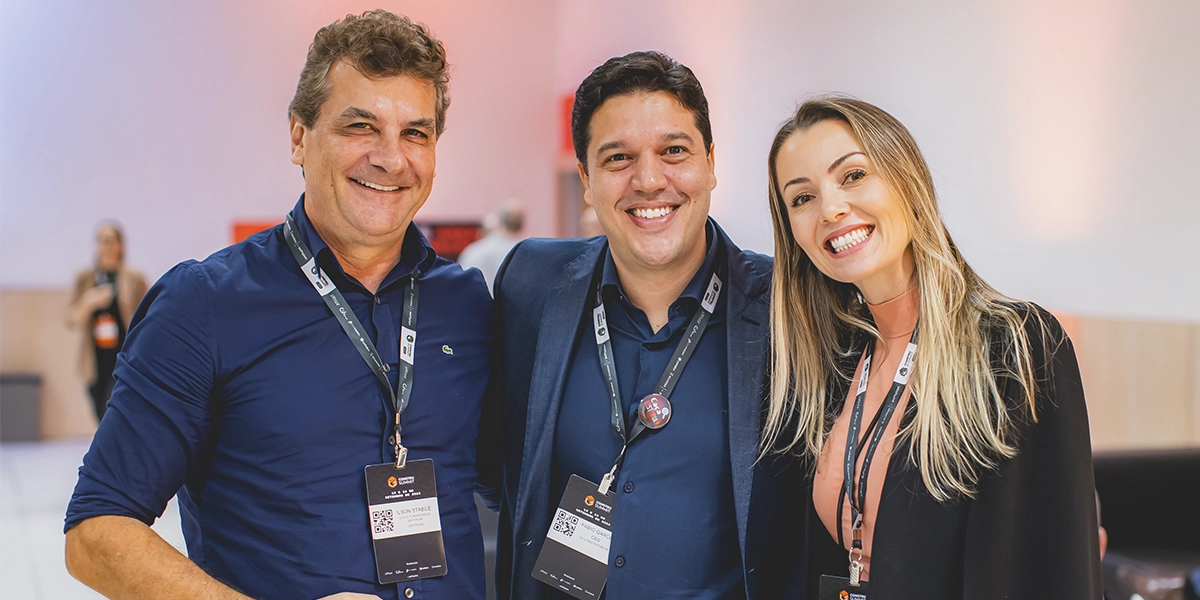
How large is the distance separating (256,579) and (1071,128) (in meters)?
4.08

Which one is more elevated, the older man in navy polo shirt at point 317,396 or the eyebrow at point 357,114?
the eyebrow at point 357,114

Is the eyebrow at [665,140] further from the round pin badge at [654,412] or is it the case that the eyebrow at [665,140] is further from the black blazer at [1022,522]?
the black blazer at [1022,522]

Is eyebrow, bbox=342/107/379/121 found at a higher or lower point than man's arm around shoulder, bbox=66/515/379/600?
higher

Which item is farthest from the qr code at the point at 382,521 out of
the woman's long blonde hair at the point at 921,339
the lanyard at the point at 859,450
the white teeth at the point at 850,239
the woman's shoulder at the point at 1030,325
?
the woman's shoulder at the point at 1030,325

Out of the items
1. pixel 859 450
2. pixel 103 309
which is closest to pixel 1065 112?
pixel 859 450

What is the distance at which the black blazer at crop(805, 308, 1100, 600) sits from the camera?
1584 millimetres

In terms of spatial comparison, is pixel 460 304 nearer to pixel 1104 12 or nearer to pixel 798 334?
pixel 798 334

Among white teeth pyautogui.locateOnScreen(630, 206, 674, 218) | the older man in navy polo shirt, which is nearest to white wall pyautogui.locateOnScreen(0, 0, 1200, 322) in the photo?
white teeth pyautogui.locateOnScreen(630, 206, 674, 218)

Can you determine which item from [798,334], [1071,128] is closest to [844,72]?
[1071,128]

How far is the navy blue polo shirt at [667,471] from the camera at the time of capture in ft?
6.34

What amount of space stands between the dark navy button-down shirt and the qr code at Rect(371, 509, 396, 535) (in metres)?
0.03

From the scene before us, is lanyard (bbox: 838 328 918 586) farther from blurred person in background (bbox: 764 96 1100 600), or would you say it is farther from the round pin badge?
the round pin badge

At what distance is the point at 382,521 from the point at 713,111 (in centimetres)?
620

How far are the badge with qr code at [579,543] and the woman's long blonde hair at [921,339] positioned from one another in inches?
15.4
